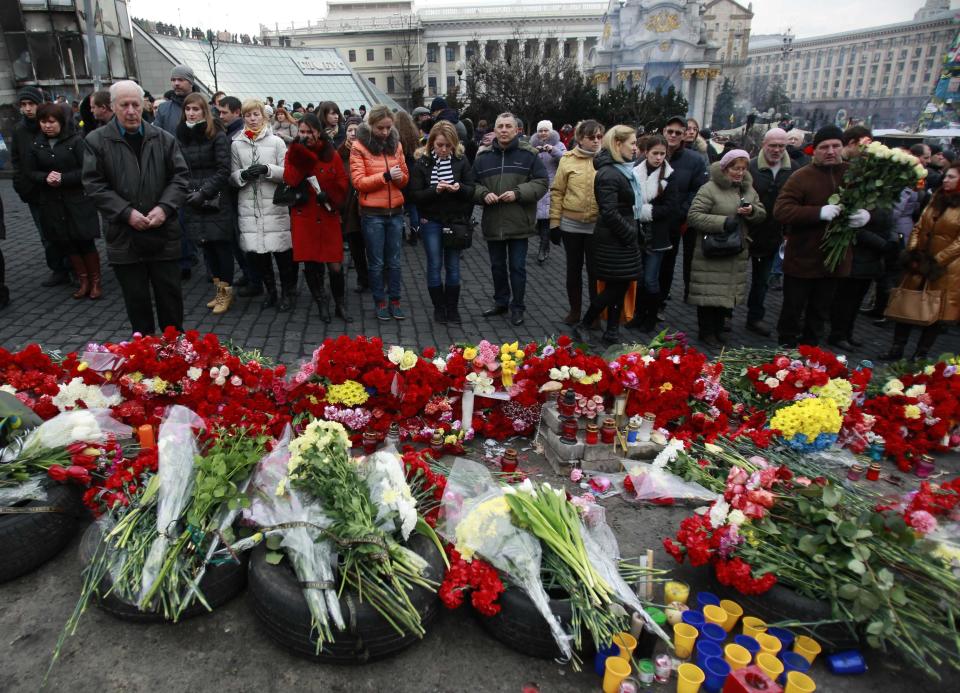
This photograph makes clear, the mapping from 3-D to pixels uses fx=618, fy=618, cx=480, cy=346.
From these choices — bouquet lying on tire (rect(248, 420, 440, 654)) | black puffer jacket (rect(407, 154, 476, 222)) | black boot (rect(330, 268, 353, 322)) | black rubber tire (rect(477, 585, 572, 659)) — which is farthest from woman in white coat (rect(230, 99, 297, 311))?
black rubber tire (rect(477, 585, 572, 659))

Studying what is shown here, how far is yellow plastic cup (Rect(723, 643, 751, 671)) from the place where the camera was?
7.32 feet

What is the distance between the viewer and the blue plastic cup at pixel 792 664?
229 centimetres

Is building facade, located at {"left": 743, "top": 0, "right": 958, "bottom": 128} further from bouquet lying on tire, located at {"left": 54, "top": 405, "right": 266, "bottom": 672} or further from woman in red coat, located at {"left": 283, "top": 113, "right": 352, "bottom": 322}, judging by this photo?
bouquet lying on tire, located at {"left": 54, "top": 405, "right": 266, "bottom": 672}

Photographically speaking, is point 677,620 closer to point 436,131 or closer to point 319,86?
point 436,131

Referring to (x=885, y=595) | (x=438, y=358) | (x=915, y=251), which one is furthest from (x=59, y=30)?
(x=885, y=595)

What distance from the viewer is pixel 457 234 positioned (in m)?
5.89

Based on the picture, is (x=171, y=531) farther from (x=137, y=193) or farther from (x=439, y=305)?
(x=439, y=305)

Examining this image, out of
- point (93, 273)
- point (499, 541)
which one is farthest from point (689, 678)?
point (93, 273)

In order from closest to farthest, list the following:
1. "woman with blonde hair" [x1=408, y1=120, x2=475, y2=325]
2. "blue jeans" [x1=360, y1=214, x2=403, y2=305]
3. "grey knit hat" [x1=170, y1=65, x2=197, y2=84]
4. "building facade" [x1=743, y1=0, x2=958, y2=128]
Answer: "woman with blonde hair" [x1=408, y1=120, x2=475, y2=325] → "blue jeans" [x1=360, y1=214, x2=403, y2=305] → "grey knit hat" [x1=170, y1=65, x2=197, y2=84] → "building facade" [x1=743, y1=0, x2=958, y2=128]

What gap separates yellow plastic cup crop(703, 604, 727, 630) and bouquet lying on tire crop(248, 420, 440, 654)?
1111mm

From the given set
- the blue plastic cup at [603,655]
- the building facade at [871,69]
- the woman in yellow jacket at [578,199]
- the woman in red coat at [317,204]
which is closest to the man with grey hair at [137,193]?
the woman in red coat at [317,204]

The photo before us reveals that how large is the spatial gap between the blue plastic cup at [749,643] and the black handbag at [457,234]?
13.8 feet

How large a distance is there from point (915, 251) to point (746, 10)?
4836 inches

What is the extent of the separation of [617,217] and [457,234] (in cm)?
152
